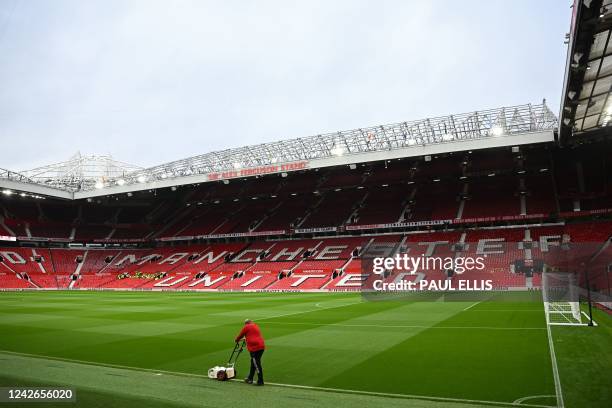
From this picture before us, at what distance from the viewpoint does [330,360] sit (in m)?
12.1

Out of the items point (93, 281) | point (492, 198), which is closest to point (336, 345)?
point (492, 198)

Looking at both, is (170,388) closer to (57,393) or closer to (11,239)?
(57,393)

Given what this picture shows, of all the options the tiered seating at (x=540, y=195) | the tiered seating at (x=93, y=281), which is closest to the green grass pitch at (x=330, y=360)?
the tiered seating at (x=540, y=195)

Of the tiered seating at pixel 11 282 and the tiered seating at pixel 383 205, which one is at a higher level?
the tiered seating at pixel 383 205

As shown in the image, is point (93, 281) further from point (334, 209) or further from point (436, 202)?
point (436, 202)

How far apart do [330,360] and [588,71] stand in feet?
59.9

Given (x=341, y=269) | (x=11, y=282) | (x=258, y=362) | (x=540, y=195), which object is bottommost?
(x=258, y=362)

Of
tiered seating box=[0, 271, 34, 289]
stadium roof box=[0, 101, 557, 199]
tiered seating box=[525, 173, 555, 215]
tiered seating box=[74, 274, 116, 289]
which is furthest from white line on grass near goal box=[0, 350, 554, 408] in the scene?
tiered seating box=[0, 271, 34, 289]

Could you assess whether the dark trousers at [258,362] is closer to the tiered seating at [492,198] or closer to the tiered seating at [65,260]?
the tiered seating at [492,198]

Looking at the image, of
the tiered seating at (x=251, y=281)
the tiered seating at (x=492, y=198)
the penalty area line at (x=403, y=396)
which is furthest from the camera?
the tiered seating at (x=251, y=281)

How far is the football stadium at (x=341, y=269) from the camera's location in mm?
10008

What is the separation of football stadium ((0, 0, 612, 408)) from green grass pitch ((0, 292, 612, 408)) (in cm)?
8

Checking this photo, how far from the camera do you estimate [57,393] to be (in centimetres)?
891

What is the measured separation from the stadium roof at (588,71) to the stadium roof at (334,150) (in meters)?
6.43
